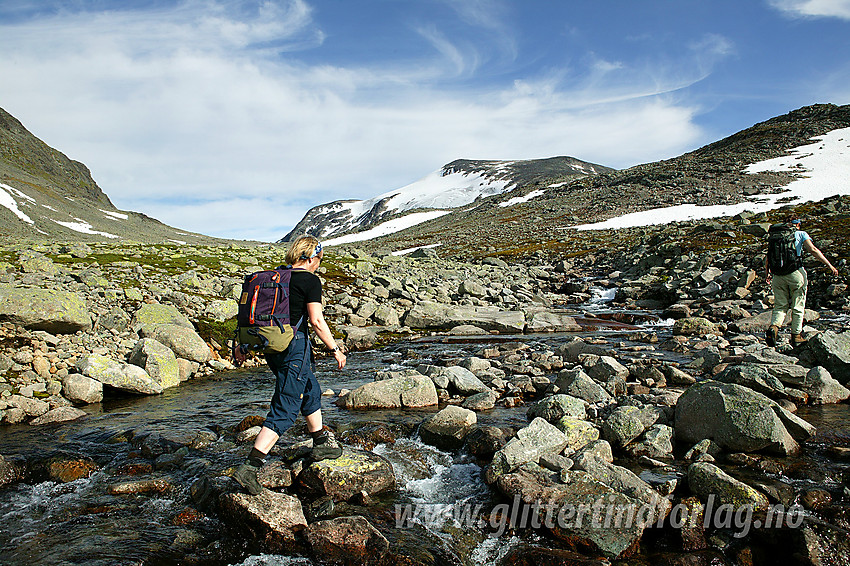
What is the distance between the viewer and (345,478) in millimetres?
6266

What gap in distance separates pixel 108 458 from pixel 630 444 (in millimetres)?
8560

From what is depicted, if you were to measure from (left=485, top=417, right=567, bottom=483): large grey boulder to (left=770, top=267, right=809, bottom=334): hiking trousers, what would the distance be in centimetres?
930

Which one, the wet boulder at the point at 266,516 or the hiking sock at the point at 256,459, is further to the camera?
the hiking sock at the point at 256,459

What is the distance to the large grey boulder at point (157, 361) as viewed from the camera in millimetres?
11680

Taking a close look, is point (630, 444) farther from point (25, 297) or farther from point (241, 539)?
point (25, 297)

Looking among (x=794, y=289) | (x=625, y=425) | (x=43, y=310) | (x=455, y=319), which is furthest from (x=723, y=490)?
(x=455, y=319)

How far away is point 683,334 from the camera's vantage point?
18594 millimetres

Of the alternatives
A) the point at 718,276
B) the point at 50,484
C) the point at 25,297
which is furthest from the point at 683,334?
the point at 25,297

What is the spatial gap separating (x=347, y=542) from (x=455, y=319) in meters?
16.7

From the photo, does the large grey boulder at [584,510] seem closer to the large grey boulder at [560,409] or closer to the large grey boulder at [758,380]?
the large grey boulder at [560,409]

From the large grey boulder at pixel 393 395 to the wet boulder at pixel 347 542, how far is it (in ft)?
15.7

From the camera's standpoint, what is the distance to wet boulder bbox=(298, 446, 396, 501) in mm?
6191

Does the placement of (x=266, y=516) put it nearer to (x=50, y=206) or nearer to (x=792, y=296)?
(x=792, y=296)

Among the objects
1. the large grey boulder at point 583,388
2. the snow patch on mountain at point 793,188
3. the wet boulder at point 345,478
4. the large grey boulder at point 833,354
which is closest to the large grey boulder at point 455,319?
the large grey boulder at point 583,388
